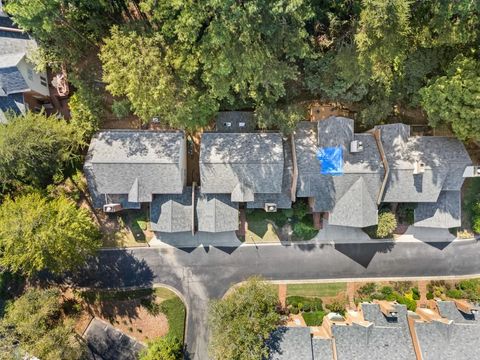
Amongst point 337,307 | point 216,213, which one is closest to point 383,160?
point 337,307

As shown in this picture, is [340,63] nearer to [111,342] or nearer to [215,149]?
[215,149]

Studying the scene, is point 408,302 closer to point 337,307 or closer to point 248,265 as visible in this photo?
point 337,307

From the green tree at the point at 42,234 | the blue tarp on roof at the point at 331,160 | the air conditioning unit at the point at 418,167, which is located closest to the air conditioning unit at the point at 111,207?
the green tree at the point at 42,234

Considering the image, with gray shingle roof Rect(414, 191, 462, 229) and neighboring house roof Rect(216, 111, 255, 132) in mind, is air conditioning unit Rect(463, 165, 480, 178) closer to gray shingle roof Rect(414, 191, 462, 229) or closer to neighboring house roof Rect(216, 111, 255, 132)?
gray shingle roof Rect(414, 191, 462, 229)

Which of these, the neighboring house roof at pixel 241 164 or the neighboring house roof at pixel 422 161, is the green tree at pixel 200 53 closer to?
the neighboring house roof at pixel 241 164

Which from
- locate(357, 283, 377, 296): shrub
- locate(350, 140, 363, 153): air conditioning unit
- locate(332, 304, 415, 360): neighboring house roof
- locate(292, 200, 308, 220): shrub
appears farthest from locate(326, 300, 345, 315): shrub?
locate(350, 140, 363, 153): air conditioning unit

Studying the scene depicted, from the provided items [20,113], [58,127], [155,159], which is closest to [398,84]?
[155,159]
